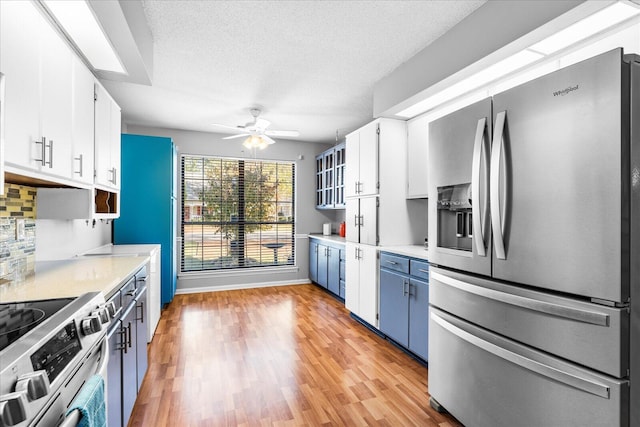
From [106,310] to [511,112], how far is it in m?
2.00

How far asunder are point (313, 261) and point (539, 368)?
4.37 meters

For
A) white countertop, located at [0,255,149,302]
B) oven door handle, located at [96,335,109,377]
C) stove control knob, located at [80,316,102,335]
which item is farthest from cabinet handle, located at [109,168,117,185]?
stove control knob, located at [80,316,102,335]

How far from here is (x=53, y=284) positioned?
1590 millimetres

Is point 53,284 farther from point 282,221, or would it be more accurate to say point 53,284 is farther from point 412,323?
point 282,221

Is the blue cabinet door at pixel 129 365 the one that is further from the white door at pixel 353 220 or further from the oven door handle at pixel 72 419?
the white door at pixel 353 220

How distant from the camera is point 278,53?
2.72 meters

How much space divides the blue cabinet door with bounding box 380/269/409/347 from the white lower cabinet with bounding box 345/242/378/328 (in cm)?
14

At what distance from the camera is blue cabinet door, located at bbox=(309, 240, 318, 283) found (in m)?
5.50

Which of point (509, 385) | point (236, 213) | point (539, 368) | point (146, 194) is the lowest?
point (509, 385)

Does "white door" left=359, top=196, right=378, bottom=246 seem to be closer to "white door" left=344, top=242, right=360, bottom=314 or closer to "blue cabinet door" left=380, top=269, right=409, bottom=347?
"white door" left=344, top=242, right=360, bottom=314

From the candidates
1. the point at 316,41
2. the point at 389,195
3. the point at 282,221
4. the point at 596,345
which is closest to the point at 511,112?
the point at 596,345

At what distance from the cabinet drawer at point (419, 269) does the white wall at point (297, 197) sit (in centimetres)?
328

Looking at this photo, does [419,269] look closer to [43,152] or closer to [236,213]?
[43,152]

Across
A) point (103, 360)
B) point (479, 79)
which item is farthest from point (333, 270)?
point (103, 360)
